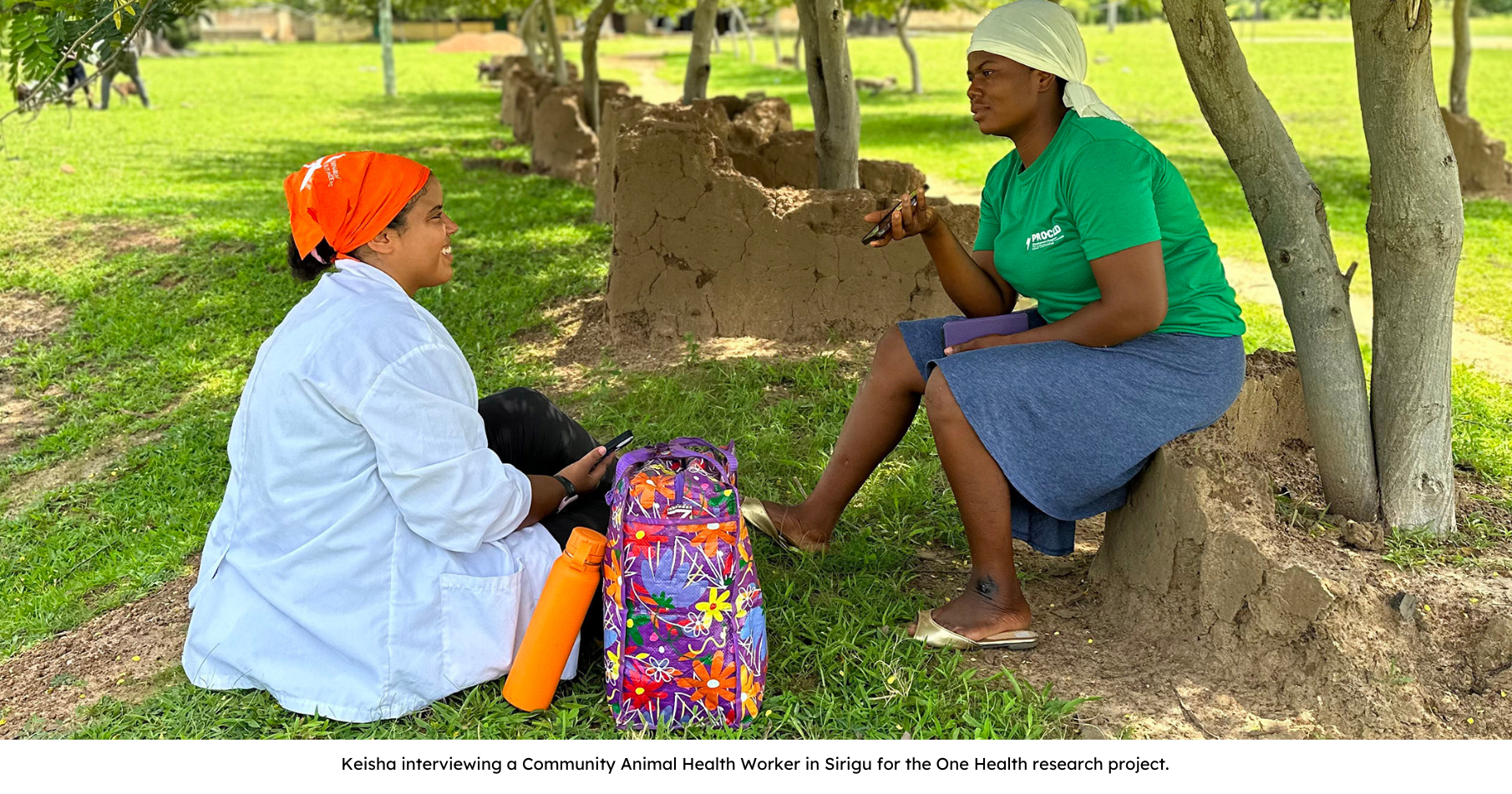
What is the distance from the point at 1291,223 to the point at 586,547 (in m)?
2.14

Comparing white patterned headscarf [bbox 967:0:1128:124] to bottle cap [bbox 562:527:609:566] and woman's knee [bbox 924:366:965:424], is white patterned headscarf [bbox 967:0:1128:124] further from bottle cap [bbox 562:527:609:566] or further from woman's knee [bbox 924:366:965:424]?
bottle cap [bbox 562:527:609:566]

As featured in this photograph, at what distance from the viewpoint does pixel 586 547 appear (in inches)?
118

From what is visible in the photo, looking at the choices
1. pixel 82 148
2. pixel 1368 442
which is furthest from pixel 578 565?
pixel 82 148

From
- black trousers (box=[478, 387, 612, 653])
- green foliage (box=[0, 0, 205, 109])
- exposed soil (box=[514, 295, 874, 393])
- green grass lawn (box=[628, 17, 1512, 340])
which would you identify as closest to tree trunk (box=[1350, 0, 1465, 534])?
black trousers (box=[478, 387, 612, 653])

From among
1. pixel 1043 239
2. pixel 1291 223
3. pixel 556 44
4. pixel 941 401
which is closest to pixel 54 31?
pixel 941 401

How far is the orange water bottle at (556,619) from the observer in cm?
300

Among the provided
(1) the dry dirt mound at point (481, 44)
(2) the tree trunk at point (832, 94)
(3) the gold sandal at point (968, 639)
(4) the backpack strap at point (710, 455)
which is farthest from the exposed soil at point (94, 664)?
(1) the dry dirt mound at point (481, 44)

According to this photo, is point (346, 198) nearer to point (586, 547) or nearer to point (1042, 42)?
point (586, 547)

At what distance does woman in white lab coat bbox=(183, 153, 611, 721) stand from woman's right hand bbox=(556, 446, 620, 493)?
18cm

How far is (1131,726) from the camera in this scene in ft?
9.95

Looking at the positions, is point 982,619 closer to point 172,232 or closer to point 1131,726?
point 1131,726

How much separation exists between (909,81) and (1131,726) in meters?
28.1

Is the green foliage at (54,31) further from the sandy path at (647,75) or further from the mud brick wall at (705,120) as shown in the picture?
the sandy path at (647,75)

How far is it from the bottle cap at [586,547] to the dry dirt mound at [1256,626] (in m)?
1.08
